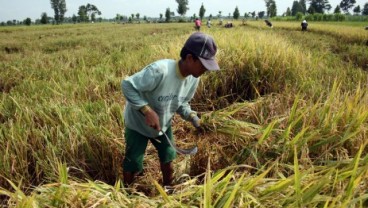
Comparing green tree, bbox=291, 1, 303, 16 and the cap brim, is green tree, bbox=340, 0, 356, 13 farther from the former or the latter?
the cap brim

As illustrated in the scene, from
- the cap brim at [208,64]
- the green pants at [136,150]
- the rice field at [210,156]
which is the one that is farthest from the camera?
the green pants at [136,150]

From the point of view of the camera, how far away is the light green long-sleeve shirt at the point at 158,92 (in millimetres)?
→ 1702

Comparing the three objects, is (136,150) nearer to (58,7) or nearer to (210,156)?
(210,156)

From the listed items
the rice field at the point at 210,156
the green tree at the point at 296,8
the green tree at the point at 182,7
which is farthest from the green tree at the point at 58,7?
the rice field at the point at 210,156

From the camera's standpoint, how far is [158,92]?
1.80m

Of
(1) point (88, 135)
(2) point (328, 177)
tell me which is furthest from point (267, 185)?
(1) point (88, 135)

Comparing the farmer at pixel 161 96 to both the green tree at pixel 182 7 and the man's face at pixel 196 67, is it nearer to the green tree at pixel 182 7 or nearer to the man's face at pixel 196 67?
the man's face at pixel 196 67

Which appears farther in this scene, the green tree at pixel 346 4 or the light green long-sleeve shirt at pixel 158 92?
the green tree at pixel 346 4

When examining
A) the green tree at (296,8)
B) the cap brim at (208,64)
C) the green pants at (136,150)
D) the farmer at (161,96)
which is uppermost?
the green tree at (296,8)

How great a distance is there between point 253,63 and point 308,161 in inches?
69.1

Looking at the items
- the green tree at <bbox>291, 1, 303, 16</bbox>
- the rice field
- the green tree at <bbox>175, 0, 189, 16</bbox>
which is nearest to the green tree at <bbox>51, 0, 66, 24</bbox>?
the green tree at <bbox>175, 0, 189, 16</bbox>

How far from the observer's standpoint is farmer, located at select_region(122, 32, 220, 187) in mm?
1672

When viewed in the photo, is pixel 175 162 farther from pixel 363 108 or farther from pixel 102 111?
pixel 363 108

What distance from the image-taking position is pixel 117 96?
317 centimetres
